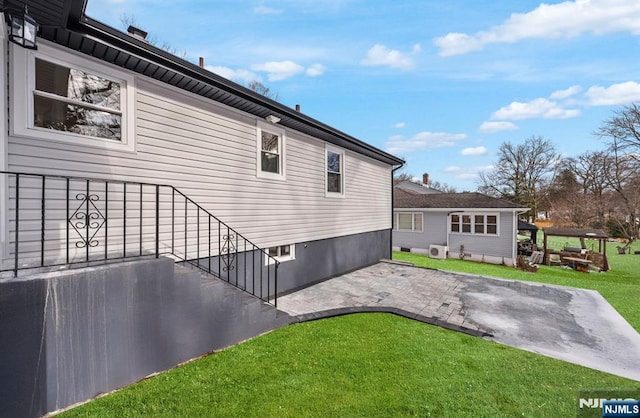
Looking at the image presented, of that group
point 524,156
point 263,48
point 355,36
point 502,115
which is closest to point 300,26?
point 263,48

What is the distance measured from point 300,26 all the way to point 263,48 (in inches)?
51.6

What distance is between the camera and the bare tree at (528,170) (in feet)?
102

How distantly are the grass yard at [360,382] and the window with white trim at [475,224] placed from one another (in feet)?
40.4

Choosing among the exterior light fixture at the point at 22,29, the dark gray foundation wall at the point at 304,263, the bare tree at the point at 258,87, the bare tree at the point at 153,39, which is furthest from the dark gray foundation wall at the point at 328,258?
the bare tree at the point at 258,87

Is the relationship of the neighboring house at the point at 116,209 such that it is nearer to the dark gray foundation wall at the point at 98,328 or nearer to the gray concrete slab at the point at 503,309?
the dark gray foundation wall at the point at 98,328

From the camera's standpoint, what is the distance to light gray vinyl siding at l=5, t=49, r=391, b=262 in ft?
11.8

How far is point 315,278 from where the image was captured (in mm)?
8055

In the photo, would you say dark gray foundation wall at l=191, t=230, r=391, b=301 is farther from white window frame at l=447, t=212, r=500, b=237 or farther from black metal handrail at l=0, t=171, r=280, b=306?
white window frame at l=447, t=212, r=500, b=237

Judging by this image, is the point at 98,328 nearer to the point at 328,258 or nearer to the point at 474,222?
the point at 328,258

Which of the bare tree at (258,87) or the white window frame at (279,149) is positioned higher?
the bare tree at (258,87)

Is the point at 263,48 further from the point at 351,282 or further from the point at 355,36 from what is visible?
the point at 351,282

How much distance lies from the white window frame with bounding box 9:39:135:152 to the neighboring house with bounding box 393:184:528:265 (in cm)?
1531

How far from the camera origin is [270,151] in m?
6.64

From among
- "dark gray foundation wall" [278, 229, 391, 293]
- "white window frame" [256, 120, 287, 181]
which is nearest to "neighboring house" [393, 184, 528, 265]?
"dark gray foundation wall" [278, 229, 391, 293]
